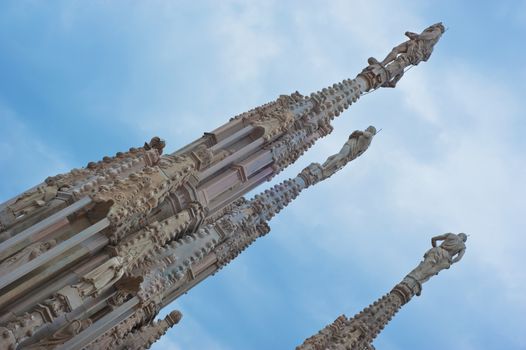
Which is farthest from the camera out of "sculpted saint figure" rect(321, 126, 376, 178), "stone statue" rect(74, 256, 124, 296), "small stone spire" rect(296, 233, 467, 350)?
"sculpted saint figure" rect(321, 126, 376, 178)

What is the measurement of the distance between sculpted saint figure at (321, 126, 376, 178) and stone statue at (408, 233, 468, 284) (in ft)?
23.3

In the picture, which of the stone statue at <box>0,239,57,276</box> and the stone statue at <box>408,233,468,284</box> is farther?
the stone statue at <box>408,233,468,284</box>

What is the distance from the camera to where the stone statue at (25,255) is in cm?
1283

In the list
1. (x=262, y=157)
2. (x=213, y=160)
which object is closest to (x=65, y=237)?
(x=213, y=160)

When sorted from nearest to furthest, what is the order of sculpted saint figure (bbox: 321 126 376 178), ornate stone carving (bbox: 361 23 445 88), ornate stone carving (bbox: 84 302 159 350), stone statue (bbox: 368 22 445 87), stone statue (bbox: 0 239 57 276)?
1. stone statue (bbox: 0 239 57 276)
2. ornate stone carving (bbox: 84 302 159 350)
3. ornate stone carving (bbox: 361 23 445 88)
4. stone statue (bbox: 368 22 445 87)
5. sculpted saint figure (bbox: 321 126 376 178)

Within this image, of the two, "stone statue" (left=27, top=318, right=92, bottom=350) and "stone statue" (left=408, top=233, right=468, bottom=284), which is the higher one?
"stone statue" (left=408, top=233, right=468, bottom=284)

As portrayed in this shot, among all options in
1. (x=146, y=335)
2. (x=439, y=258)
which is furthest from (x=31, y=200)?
(x=439, y=258)

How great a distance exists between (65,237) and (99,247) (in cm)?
101

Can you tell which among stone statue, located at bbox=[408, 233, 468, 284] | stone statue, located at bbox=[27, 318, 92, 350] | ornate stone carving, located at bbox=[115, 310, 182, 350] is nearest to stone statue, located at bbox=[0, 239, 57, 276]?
stone statue, located at bbox=[27, 318, 92, 350]

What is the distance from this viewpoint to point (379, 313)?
2920cm

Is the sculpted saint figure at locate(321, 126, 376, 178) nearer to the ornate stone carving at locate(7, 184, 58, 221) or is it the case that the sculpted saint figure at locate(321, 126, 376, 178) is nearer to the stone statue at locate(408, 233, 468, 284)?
the stone statue at locate(408, 233, 468, 284)

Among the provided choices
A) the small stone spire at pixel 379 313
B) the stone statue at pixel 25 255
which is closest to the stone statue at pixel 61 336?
the stone statue at pixel 25 255

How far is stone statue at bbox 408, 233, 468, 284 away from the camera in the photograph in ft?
107

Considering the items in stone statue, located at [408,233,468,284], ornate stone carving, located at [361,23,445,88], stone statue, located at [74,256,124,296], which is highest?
ornate stone carving, located at [361,23,445,88]
